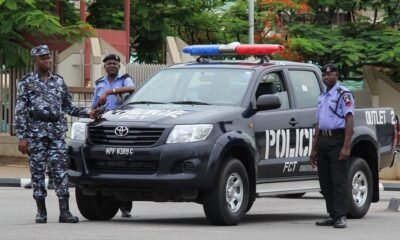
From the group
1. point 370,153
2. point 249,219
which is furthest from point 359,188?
point 249,219

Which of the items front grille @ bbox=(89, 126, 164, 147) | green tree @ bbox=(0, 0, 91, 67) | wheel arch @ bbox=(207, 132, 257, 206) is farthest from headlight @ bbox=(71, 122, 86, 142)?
green tree @ bbox=(0, 0, 91, 67)

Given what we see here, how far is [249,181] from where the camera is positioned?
1284 centimetres

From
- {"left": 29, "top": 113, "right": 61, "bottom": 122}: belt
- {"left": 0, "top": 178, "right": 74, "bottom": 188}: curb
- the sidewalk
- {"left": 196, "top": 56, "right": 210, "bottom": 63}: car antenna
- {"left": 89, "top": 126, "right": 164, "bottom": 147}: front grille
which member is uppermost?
{"left": 196, "top": 56, "right": 210, "bottom": 63}: car antenna

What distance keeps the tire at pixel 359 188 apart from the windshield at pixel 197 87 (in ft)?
6.03

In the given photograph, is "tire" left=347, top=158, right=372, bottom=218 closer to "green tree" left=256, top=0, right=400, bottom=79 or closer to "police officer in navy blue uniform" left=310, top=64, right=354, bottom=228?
"police officer in navy blue uniform" left=310, top=64, right=354, bottom=228

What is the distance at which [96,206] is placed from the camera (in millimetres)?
13070

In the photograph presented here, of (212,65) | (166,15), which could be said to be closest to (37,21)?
(166,15)

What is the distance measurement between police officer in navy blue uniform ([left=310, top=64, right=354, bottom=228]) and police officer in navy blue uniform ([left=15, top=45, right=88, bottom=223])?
2843 millimetres

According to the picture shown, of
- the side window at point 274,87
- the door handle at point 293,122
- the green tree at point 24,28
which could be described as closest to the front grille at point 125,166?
the side window at point 274,87

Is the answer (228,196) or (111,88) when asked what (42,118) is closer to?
(111,88)

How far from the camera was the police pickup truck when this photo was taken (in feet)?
39.5

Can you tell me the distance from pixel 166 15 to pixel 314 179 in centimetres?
1658

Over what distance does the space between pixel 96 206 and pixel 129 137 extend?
126cm

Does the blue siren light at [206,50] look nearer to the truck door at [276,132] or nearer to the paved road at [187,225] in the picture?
the truck door at [276,132]
